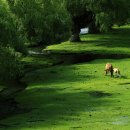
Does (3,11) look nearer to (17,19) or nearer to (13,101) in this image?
(13,101)

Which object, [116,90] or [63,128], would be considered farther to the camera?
[116,90]

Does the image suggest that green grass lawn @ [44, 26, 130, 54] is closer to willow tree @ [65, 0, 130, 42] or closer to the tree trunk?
the tree trunk

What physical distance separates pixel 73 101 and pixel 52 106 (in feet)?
5.46

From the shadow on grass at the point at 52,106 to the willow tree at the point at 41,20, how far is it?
12544mm

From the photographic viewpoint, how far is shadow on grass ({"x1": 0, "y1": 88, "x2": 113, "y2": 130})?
23.4 metres

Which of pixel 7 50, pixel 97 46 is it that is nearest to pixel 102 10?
pixel 97 46

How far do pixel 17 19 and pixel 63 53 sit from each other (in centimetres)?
1134

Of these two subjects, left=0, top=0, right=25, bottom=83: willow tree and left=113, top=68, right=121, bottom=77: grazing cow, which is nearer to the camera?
left=0, top=0, right=25, bottom=83: willow tree

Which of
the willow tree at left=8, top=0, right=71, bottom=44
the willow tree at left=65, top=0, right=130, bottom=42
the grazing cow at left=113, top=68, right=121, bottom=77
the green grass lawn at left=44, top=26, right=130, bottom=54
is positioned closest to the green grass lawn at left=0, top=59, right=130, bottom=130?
the grazing cow at left=113, top=68, right=121, bottom=77

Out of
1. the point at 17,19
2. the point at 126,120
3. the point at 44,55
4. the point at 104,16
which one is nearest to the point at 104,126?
the point at 126,120

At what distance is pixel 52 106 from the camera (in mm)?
27219

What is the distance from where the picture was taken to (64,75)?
38.9 metres

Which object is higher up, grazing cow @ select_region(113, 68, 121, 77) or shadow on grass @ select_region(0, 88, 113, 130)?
grazing cow @ select_region(113, 68, 121, 77)

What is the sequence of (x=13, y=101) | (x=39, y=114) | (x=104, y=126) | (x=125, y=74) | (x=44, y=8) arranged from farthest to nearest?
1. (x=44, y=8)
2. (x=125, y=74)
3. (x=13, y=101)
4. (x=39, y=114)
5. (x=104, y=126)
